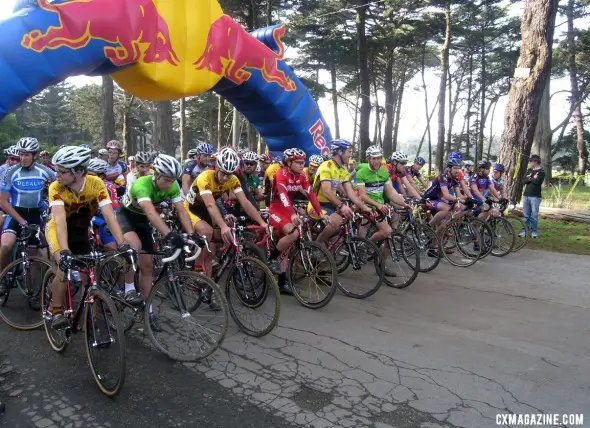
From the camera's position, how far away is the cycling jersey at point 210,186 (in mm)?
5340

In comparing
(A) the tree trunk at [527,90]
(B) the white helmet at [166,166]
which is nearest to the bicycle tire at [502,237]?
(A) the tree trunk at [527,90]

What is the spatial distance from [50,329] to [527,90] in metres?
12.2

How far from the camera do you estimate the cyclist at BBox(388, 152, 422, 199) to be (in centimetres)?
857

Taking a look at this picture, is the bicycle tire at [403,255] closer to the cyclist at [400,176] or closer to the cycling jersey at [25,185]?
the cyclist at [400,176]

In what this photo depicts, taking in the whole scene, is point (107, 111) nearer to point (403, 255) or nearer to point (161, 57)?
point (161, 57)

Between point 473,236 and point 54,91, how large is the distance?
7003cm

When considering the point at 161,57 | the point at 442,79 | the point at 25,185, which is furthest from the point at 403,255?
the point at 442,79

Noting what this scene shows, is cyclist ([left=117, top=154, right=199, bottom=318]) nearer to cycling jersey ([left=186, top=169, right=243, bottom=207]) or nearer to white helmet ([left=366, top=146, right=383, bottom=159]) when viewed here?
cycling jersey ([left=186, top=169, right=243, bottom=207])

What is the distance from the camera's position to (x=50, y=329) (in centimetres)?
441

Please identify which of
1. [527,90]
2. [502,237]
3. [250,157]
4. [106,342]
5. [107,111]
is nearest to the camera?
[106,342]

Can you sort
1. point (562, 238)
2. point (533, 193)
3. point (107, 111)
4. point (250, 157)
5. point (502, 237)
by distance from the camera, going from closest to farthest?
point (250, 157)
point (502, 237)
point (533, 193)
point (562, 238)
point (107, 111)

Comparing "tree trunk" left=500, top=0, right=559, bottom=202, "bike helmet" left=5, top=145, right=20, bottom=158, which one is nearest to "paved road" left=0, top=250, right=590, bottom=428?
"bike helmet" left=5, top=145, right=20, bottom=158

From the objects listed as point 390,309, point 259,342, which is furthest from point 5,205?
point 390,309

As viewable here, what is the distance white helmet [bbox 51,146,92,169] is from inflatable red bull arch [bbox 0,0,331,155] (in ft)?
8.85
